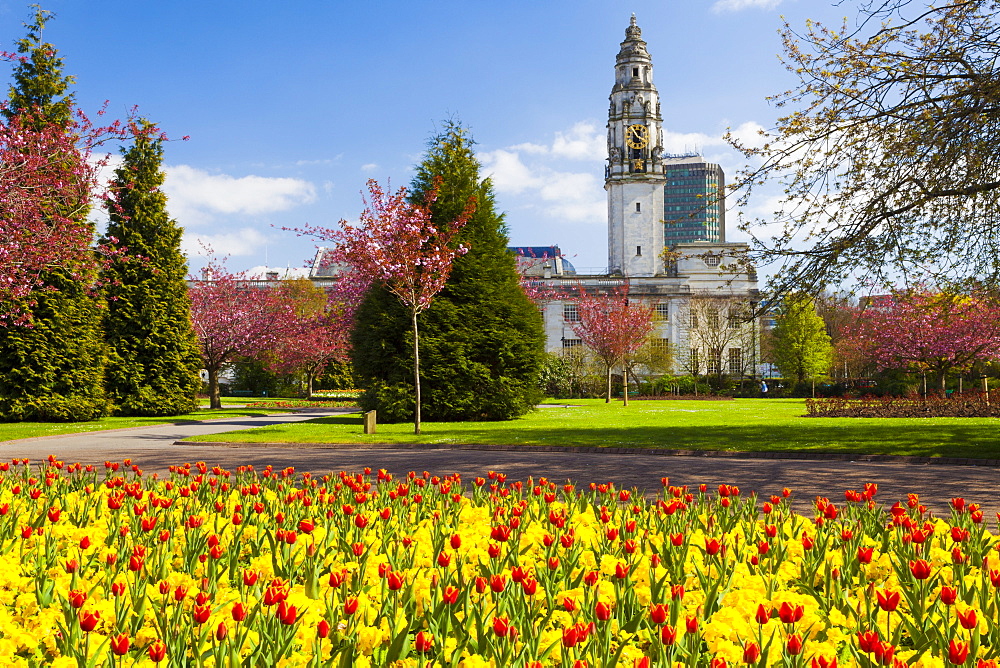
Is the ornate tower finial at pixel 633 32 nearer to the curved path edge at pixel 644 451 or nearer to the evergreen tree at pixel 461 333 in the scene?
the evergreen tree at pixel 461 333

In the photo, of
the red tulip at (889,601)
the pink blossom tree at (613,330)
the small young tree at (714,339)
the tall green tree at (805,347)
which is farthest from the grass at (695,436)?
the small young tree at (714,339)

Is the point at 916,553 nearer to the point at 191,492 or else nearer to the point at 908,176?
the point at 191,492

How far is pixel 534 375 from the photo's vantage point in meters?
23.4

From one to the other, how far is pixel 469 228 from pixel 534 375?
4.76 m

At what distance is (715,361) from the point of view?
187 feet

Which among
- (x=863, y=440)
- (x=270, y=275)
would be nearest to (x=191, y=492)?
(x=863, y=440)

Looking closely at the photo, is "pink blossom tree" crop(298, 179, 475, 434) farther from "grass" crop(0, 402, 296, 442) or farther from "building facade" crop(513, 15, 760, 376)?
"building facade" crop(513, 15, 760, 376)

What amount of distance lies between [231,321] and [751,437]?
25.8 meters

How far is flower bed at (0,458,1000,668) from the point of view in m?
2.46

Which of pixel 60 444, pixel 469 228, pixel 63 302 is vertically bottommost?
pixel 60 444

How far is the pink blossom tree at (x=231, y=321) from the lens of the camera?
33844mm

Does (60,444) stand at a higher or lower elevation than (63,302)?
lower

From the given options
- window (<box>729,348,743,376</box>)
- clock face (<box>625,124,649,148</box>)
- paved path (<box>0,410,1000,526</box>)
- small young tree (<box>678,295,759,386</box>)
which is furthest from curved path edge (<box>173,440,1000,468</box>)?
clock face (<box>625,124,649,148</box>)

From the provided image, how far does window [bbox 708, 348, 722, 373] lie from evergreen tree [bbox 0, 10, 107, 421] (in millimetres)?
42291
